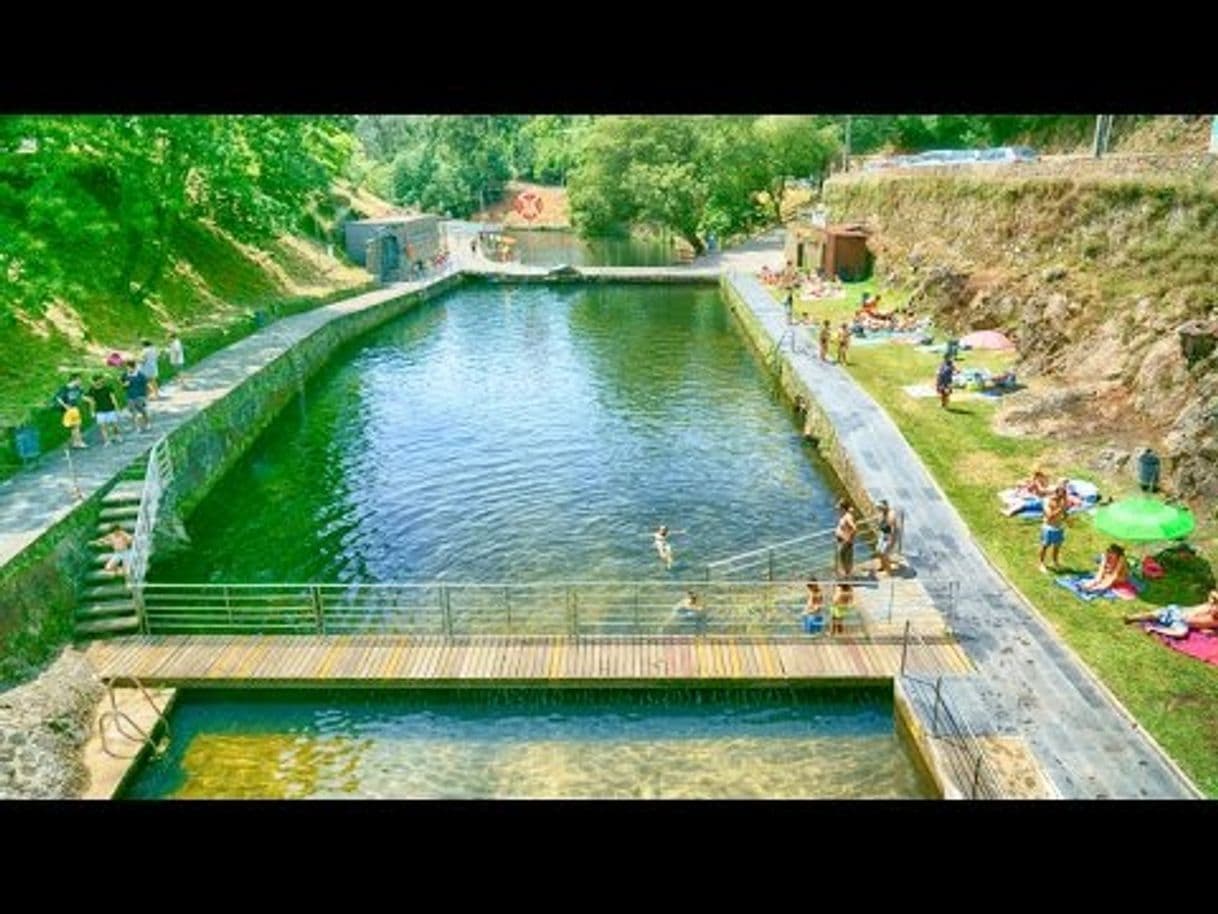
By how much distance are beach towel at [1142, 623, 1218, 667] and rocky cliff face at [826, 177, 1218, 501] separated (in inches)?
202

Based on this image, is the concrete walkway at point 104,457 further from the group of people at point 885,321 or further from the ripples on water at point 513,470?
the group of people at point 885,321

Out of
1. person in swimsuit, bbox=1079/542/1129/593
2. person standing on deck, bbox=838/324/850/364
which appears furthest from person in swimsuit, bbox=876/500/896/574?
person standing on deck, bbox=838/324/850/364

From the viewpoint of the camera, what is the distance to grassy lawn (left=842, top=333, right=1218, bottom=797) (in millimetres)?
13789

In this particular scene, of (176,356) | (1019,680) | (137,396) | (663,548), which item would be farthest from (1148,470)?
(176,356)

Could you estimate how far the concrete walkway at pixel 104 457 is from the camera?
60.4 feet

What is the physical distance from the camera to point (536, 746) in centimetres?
1533

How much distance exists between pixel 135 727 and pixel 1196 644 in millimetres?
17510

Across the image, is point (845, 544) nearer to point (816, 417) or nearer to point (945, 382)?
point (816, 417)

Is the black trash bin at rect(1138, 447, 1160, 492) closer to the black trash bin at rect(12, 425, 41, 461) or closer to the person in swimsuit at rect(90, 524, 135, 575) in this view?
the person in swimsuit at rect(90, 524, 135, 575)

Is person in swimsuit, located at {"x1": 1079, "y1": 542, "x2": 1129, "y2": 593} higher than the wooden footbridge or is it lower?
higher

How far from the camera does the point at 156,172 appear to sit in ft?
113

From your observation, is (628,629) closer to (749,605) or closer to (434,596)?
(749,605)

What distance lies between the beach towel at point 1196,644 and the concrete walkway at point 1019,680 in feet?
5.53
